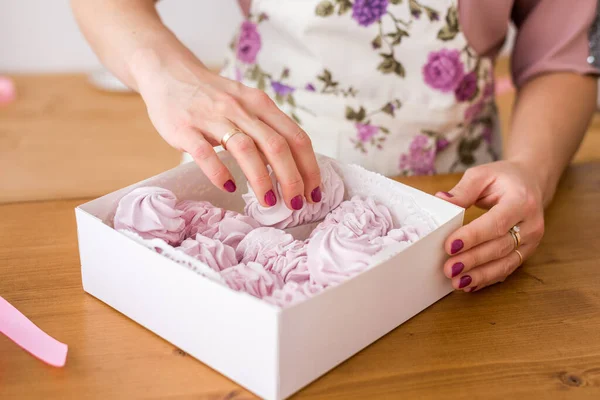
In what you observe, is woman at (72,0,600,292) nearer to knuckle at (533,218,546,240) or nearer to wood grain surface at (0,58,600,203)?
knuckle at (533,218,546,240)

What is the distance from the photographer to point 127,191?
0.88 meters

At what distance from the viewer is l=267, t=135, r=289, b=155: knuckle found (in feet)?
2.86

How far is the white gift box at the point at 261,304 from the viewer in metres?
0.68

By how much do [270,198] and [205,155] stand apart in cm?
10

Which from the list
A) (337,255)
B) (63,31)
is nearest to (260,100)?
(337,255)

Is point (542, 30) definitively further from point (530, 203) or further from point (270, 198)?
point (270, 198)

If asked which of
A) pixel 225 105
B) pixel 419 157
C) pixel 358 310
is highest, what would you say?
pixel 225 105

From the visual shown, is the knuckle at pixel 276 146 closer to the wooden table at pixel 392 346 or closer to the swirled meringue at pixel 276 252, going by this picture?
the swirled meringue at pixel 276 252

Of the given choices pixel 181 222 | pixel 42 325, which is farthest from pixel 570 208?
pixel 42 325

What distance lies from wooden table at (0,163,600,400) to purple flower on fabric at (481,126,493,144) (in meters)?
0.42

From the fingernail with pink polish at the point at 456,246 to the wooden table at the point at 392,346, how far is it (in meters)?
0.08

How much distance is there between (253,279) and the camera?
78 cm

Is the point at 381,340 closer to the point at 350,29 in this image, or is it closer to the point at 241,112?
the point at 241,112

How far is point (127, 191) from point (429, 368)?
415 mm
